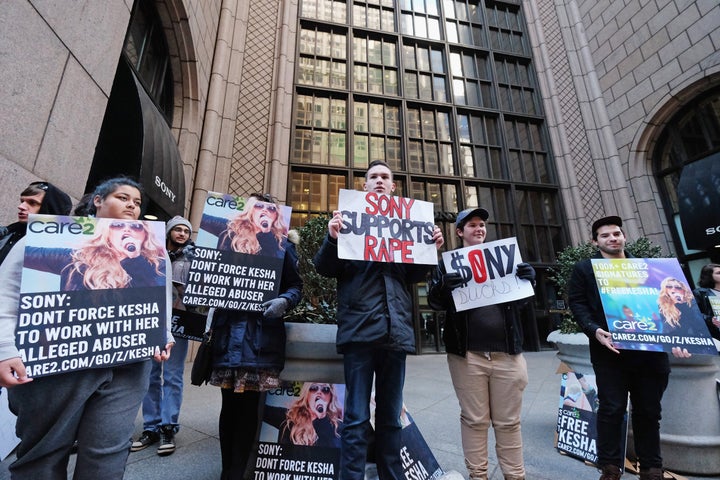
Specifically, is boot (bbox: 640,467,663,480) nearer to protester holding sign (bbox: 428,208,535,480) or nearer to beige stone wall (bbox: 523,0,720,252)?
protester holding sign (bbox: 428,208,535,480)

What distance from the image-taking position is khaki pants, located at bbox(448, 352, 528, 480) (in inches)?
89.7

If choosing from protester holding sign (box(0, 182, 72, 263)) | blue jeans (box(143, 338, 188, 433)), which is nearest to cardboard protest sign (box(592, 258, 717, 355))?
blue jeans (box(143, 338, 188, 433))

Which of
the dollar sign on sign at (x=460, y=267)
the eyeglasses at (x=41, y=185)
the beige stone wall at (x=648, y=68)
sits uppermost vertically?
the beige stone wall at (x=648, y=68)

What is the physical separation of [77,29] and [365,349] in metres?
5.08

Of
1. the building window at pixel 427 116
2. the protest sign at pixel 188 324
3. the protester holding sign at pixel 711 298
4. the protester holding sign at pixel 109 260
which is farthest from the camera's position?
the building window at pixel 427 116

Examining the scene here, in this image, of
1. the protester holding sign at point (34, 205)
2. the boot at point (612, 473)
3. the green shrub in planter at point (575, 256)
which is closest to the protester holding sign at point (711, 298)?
the green shrub in planter at point (575, 256)

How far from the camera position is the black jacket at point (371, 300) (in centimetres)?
207

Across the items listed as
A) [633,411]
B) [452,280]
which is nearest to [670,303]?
[633,411]

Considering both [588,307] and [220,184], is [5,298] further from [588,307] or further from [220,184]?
[220,184]

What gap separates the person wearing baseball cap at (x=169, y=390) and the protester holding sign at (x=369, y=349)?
5.02ft

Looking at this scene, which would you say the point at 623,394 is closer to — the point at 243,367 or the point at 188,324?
the point at 243,367

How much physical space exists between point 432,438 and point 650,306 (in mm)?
2420

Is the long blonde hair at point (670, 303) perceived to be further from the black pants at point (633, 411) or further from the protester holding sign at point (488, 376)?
the protester holding sign at point (488, 376)

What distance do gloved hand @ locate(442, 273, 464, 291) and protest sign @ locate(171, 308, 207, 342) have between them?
95.5 inches
